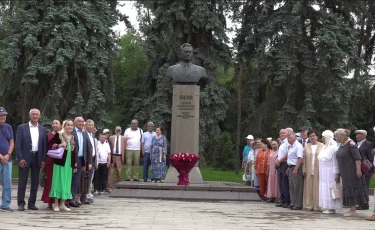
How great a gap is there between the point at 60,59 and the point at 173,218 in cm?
1405

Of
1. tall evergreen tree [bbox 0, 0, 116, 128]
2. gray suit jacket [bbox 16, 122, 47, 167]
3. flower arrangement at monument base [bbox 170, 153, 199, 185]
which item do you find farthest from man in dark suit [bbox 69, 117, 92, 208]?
tall evergreen tree [bbox 0, 0, 116, 128]

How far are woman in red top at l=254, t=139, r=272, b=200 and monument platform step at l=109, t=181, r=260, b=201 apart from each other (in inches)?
26.8

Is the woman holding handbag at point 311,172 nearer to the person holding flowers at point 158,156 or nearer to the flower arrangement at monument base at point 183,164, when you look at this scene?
the flower arrangement at monument base at point 183,164

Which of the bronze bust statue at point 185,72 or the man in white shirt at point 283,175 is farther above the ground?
the bronze bust statue at point 185,72

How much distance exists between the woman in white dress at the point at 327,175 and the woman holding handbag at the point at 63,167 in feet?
16.5

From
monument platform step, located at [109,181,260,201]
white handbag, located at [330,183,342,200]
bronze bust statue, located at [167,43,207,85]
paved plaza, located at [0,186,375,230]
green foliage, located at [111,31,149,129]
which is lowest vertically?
paved plaza, located at [0,186,375,230]

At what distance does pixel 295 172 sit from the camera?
47.9 feet

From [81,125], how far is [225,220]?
386cm

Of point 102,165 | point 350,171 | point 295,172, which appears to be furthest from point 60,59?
point 350,171

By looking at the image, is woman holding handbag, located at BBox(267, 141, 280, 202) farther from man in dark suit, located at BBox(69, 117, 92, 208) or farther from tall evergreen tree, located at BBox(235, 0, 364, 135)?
tall evergreen tree, located at BBox(235, 0, 364, 135)

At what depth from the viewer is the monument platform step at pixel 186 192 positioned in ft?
53.3

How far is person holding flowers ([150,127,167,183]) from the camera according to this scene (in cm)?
1900

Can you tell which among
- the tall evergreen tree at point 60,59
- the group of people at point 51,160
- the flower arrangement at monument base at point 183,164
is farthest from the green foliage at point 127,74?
Answer: the group of people at point 51,160

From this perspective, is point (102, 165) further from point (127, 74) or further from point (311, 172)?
point (127, 74)
